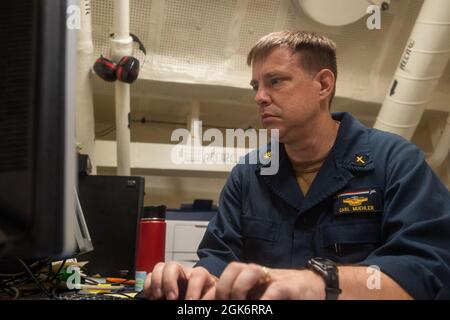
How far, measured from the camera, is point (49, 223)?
0.28 metres

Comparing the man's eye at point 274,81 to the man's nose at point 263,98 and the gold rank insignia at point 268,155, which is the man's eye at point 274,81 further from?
the gold rank insignia at point 268,155

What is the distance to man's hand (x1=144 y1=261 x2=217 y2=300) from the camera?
544 mm

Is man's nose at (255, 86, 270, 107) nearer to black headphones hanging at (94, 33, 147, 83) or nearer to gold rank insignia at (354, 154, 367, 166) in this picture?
gold rank insignia at (354, 154, 367, 166)

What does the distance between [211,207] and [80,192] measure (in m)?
0.73

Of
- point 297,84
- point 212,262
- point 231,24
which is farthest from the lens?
point 231,24

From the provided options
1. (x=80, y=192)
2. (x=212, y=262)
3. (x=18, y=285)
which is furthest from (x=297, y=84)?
(x=18, y=285)

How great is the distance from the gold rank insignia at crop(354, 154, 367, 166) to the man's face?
6.3 inches

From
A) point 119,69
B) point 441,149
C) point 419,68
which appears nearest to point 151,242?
point 119,69

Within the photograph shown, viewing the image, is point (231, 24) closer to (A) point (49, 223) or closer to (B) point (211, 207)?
(B) point (211, 207)

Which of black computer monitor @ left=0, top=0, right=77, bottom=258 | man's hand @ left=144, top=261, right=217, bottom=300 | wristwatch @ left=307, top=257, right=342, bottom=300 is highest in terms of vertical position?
black computer monitor @ left=0, top=0, right=77, bottom=258

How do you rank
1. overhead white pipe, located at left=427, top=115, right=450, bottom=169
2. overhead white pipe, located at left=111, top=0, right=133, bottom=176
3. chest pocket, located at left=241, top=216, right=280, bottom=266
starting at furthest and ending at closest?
overhead white pipe, located at left=427, top=115, right=450, bottom=169
overhead white pipe, located at left=111, top=0, right=133, bottom=176
chest pocket, located at left=241, top=216, right=280, bottom=266

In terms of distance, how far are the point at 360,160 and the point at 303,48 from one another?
0.37m

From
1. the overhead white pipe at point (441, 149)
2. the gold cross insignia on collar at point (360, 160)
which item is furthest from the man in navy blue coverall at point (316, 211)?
the overhead white pipe at point (441, 149)

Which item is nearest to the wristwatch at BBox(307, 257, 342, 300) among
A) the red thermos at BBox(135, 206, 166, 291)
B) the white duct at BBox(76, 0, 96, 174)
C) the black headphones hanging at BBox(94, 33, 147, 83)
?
the red thermos at BBox(135, 206, 166, 291)
